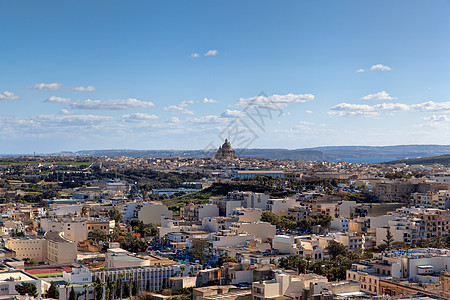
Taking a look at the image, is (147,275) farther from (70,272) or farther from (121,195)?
(121,195)

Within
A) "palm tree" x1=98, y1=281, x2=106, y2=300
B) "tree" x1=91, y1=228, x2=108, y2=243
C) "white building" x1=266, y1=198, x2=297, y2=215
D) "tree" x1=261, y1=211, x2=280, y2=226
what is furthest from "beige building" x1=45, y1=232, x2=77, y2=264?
"white building" x1=266, y1=198, x2=297, y2=215

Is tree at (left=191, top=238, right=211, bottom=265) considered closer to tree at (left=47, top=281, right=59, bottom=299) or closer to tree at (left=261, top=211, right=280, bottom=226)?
tree at (left=261, top=211, right=280, bottom=226)

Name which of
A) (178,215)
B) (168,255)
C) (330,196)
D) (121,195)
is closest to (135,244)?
(168,255)

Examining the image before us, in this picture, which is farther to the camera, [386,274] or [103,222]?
[103,222]

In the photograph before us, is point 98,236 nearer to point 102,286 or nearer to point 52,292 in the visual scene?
point 102,286

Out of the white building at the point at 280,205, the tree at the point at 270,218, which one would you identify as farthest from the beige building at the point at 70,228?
the white building at the point at 280,205

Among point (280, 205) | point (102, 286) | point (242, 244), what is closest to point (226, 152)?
point (280, 205)
